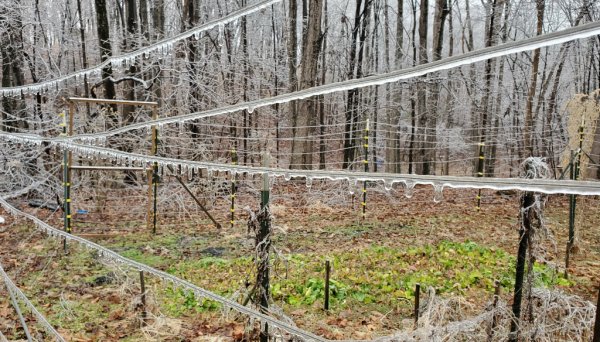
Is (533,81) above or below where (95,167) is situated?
above

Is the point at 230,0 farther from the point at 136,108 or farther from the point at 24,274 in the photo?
the point at 24,274

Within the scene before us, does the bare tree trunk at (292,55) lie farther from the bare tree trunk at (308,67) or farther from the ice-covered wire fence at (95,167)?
the ice-covered wire fence at (95,167)

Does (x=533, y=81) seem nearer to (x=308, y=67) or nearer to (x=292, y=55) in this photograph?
(x=308, y=67)

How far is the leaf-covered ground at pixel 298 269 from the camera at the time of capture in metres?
3.34

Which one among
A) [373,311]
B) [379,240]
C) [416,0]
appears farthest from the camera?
[416,0]

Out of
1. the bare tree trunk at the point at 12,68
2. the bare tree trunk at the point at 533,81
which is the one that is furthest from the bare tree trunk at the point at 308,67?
the bare tree trunk at the point at 12,68

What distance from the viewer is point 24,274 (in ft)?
14.9

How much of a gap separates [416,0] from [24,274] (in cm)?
1689

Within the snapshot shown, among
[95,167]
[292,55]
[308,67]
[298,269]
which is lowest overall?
[298,269]

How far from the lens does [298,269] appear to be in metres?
4.65

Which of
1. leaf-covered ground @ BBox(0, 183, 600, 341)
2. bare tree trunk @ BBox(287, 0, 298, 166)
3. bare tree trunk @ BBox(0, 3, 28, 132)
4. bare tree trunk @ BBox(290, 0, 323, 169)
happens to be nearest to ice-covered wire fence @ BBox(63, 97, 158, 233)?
leaf-covered ground @ BBox(0, 183, 600, 341)

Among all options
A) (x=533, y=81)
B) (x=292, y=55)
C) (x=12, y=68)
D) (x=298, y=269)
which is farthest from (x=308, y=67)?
(x=12, y=68)

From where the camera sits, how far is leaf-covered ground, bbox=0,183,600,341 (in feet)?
11.0

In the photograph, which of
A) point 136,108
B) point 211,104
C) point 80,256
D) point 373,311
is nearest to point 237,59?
point 211,104
